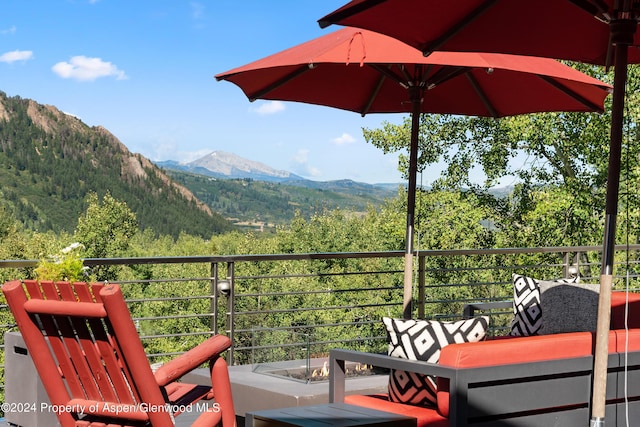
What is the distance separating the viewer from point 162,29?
78.8 metres

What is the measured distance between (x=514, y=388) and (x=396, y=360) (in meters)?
0.43

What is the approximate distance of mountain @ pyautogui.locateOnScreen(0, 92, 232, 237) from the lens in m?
58.2

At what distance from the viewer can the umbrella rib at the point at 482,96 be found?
5395 mm

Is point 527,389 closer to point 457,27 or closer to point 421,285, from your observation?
point 457,27

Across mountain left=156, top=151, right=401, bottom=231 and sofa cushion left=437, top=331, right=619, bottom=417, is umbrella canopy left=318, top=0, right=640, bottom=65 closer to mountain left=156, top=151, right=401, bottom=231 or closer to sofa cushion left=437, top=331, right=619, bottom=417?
sofa cushion left=437, top=331, right=619, bottom=417

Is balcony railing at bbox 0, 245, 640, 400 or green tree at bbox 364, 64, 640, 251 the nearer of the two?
balcony railing at bbox 0, 245, 640, 400

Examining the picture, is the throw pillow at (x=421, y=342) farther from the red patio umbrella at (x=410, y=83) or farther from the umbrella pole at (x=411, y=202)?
the umbrella pole at (x=411, y=202)

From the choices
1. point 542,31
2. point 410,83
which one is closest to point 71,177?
point 410,83

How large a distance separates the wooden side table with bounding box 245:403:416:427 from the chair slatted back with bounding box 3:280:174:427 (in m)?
0.41

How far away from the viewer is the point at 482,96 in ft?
18.1

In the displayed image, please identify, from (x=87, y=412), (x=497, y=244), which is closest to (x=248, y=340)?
(x=87, y=412)

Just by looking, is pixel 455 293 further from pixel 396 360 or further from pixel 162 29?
pixel 162 29

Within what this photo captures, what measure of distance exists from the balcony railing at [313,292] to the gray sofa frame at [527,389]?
50 centimetres

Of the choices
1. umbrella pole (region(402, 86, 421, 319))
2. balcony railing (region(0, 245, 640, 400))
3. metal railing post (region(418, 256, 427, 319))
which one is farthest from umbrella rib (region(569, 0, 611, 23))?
metal railing post (region(418, 256, 427, 319))
